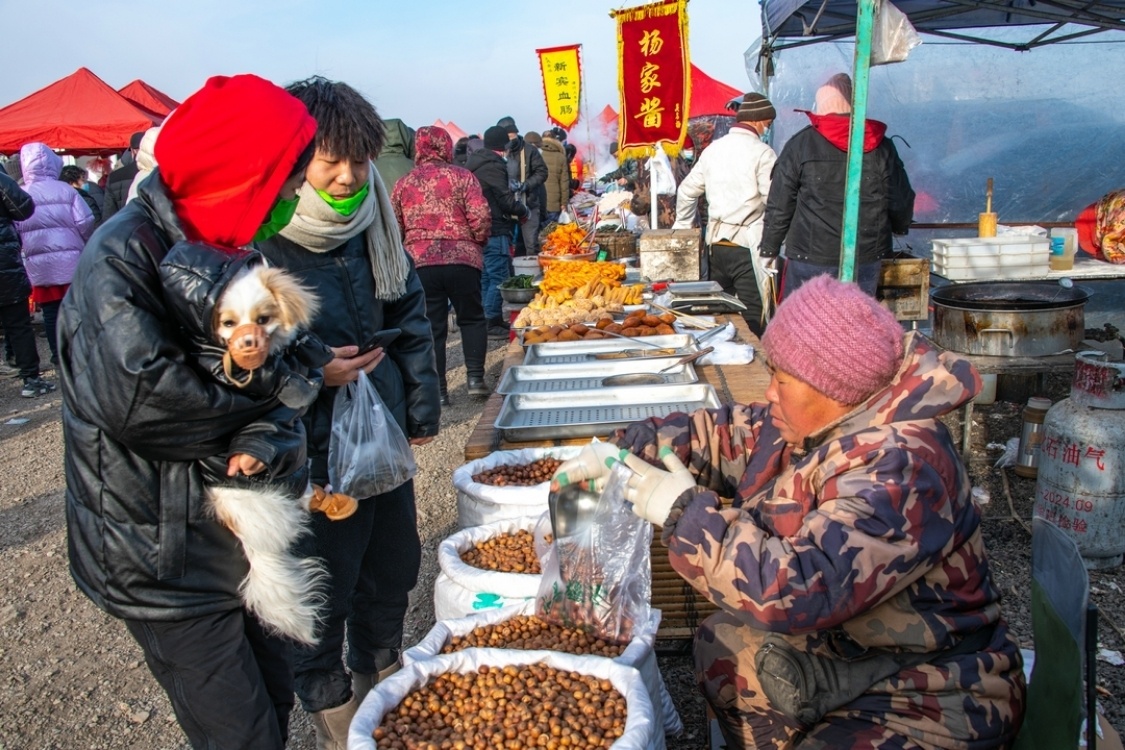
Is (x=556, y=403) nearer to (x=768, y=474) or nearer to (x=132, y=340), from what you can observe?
(x=768, y=474)

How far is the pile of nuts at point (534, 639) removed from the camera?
2.01m

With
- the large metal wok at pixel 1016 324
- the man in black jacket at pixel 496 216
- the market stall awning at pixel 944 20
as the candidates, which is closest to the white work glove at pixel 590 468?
the large metal wok at pixel 1016 324

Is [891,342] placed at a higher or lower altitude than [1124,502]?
higher

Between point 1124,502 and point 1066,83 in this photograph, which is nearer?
point 1124,502

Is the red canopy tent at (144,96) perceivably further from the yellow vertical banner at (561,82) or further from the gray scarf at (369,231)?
the gray scarf at (369,231)

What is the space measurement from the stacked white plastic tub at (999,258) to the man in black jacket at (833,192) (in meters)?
0.41

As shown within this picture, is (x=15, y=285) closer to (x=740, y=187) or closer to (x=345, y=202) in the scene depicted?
(x=740, y=187)

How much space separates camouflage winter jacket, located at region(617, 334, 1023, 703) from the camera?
1.50m

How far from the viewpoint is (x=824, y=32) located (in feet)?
24.5

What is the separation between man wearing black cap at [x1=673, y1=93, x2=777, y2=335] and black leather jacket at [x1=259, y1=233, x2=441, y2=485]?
427cm

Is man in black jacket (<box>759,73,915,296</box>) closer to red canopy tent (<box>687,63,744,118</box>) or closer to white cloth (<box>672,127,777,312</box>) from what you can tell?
white cloth (<box>672,127,777,312</box>)

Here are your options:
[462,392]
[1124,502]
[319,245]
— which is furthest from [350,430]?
[462,392]

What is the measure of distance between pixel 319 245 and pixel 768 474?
1.33 meters

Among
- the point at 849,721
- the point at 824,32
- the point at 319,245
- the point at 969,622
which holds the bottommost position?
the point at 849,721
